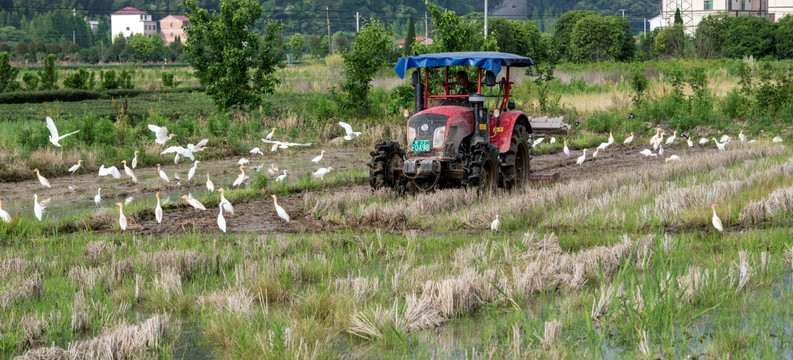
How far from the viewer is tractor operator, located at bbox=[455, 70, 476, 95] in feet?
40.0

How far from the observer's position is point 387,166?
40.0 feet

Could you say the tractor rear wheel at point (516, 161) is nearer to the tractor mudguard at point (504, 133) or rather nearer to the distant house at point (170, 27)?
the tractor mudguard at point (504, 133)

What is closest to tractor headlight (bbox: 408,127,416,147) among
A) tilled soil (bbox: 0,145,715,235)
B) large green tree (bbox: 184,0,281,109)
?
tilled soil (bbox: 0,145,715,235)

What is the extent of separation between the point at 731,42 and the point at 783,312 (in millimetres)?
57056

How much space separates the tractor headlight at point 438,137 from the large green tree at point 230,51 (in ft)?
42.1

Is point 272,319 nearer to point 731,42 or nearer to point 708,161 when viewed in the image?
point 708,161

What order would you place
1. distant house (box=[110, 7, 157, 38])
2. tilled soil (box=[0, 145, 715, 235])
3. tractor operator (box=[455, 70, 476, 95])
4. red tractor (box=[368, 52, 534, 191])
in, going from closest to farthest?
1. tilled soil (box=[0, 145, 715, 235])
2. red tractor (box=[368, 52, 534, 191])
3. tractor operator (box=[455, 70, 476, 95])
4. distant house (box=[110, 7, 157, 38])

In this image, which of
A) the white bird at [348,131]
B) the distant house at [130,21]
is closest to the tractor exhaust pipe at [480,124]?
the white bird at [348,131]

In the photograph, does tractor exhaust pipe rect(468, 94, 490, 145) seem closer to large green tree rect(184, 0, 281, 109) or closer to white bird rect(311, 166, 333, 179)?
white bird rect(311, 166, 333, 179)

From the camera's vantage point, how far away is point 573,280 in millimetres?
6973

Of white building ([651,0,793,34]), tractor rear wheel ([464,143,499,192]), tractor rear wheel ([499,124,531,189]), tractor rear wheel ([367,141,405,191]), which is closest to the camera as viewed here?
tractor rear wheel ([464,143,499,192])

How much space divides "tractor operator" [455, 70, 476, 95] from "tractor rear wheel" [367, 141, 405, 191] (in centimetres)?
124

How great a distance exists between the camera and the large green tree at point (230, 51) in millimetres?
23688

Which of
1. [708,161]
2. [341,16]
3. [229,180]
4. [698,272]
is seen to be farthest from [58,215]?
[341,16]
